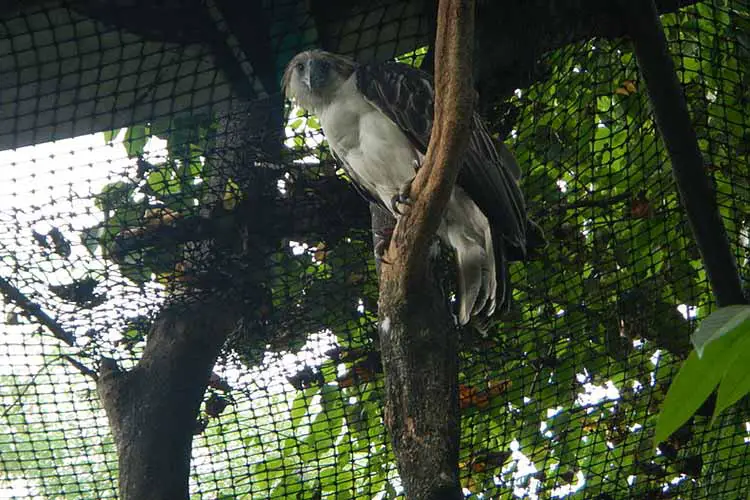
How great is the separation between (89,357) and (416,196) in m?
1.37

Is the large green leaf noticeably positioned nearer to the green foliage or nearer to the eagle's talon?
the green foliage

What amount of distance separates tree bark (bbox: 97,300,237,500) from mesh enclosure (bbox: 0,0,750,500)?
0.07 m

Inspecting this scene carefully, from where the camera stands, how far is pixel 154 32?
230 cm

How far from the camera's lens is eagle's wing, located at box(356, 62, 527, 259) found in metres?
2.30

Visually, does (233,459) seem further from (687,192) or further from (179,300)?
(687,192)

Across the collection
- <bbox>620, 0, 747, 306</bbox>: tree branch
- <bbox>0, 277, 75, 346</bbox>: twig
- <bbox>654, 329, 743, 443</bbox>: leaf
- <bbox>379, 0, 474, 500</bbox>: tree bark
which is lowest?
<bbox>654, 329, 743, 443</bbox>: leaf

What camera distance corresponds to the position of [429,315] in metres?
1.75

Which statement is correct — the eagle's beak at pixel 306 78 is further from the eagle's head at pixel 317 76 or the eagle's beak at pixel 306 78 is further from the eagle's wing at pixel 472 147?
the eagle's wing at pixel 472 147

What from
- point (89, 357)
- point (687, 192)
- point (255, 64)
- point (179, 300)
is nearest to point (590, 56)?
point (687, 192)

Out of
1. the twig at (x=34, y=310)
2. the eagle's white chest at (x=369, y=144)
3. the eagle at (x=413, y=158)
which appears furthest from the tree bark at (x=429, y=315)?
the twig at (x=34, y=310)

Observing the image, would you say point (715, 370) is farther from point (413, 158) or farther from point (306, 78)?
point (306, 78)

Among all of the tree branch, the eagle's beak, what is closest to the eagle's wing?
the eagle's beak

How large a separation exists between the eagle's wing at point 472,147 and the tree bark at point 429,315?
0.55 metres

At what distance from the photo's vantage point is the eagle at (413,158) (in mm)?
2307
